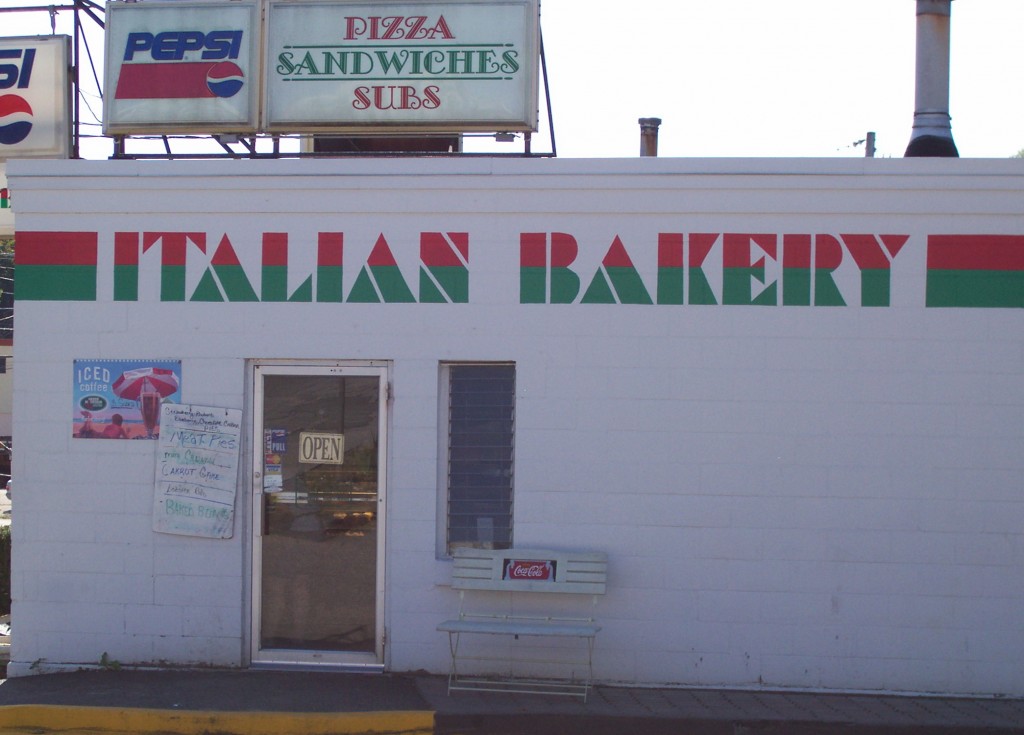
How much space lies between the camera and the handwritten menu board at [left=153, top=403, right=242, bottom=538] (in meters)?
7.76

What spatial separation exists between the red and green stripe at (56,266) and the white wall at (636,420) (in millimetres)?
99

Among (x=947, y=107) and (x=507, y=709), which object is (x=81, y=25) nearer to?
(x=507, y=709)

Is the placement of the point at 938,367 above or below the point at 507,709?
above

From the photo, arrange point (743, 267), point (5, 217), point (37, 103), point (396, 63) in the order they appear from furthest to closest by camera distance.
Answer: point (5, 217)
point (37, 103)
point (396, 63)
point (743, 267)

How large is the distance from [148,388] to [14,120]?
2559mm

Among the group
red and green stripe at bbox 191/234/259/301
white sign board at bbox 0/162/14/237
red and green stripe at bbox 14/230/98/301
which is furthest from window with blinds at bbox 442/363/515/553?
white sign board at bbox 0/162/14/237

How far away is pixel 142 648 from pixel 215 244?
2879 mm

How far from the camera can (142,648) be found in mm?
7824

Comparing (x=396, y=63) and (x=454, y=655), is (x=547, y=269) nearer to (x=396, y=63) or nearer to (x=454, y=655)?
(x=396, y=63)

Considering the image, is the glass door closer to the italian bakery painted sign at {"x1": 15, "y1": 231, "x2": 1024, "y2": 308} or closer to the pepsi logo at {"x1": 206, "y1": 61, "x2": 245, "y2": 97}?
the italian bakery painted sign at {"x1": 15, "y1": 231, "x2": 1024, "y2": 308}

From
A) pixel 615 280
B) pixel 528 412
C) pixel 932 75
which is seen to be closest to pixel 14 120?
pixel 528 412

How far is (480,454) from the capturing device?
775cm

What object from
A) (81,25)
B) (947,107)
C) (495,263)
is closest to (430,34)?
(495,263)

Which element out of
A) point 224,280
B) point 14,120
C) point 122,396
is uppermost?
point 14,120
